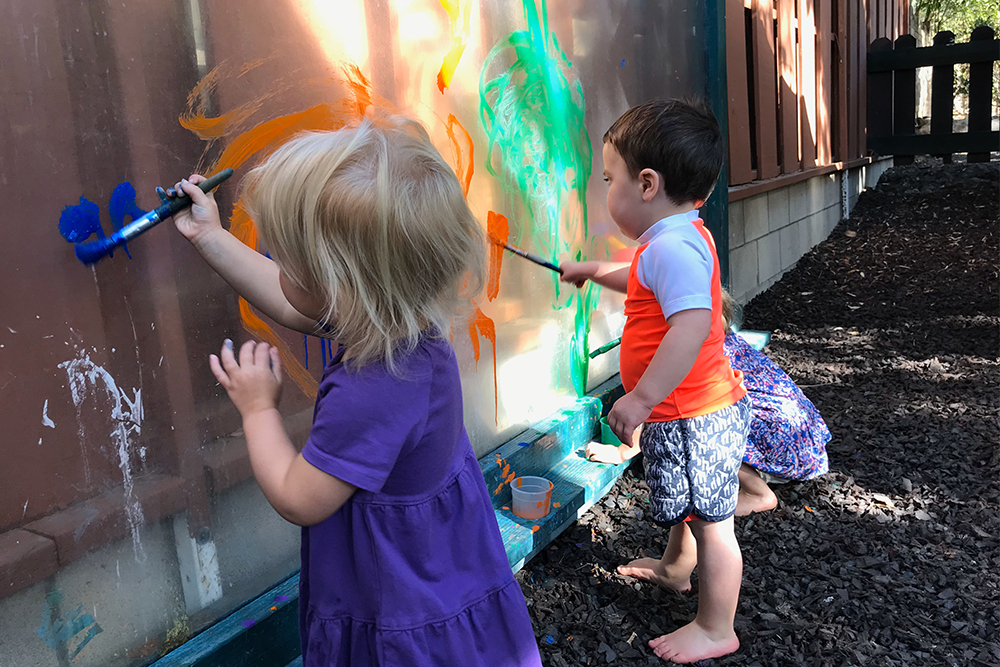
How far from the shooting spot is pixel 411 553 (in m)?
1.26

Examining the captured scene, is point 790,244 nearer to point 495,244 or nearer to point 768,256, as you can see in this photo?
point 768,256

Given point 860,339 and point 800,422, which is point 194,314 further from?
point 860,339

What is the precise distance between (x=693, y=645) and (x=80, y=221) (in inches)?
69.0

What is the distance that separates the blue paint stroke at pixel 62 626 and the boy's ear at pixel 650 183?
1594mm

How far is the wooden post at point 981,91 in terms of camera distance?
8.77 m

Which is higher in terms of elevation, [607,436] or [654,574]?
[607,436]

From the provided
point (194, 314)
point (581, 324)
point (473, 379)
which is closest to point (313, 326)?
point (194, 314)

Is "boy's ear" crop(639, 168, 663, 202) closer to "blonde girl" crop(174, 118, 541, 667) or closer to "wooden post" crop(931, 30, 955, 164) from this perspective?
"blonde girl" crop(174, 118, 541, 667)

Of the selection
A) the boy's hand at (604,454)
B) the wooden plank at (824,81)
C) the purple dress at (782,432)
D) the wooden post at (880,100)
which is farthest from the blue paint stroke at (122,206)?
the wooden post at (880,100)

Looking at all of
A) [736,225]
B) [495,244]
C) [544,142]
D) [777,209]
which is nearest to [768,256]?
[777,209]

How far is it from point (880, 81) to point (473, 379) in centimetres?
863

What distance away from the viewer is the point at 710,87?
14.5 feet

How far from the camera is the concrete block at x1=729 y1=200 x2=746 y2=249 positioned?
4.96 metres

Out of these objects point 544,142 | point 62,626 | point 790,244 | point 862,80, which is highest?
point 862,80
